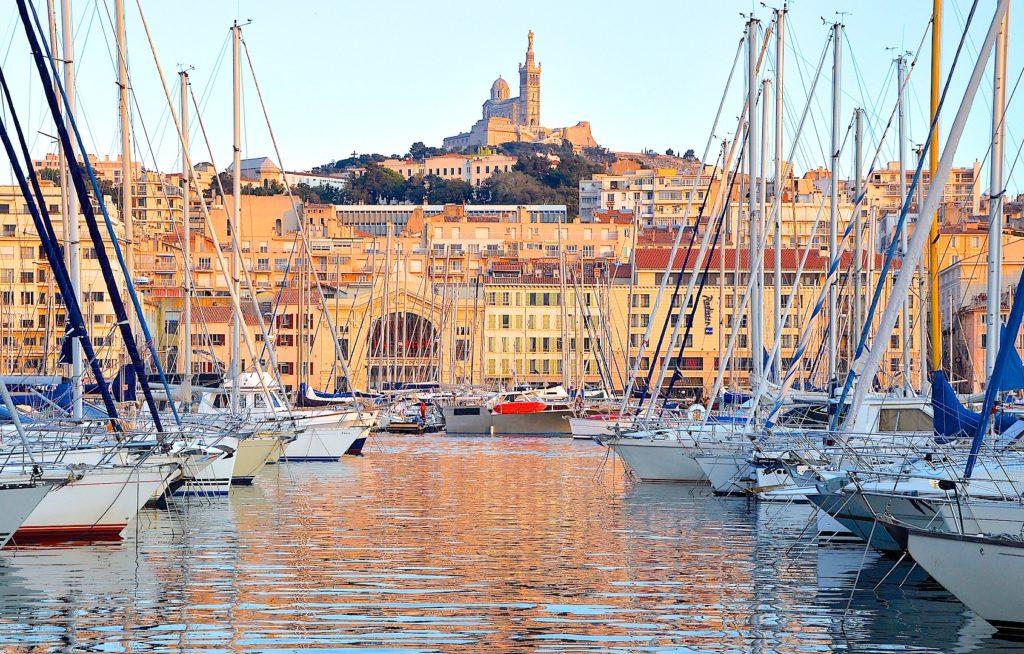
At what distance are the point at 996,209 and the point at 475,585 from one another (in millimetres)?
→ 10147

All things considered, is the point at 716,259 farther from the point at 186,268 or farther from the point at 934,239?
the point at 934,239

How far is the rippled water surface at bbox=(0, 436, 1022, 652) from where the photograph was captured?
15523mm

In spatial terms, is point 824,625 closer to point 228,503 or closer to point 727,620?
point 727,620

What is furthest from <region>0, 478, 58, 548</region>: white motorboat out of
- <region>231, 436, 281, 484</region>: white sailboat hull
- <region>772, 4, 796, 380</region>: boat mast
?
<region>772, 4, 796, 380</region>: boat mast

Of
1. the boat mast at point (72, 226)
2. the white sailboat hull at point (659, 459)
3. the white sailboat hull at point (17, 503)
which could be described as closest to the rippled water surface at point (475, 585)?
the white sailboat hull at point (17, 503)

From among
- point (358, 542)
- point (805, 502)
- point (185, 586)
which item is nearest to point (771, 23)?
point (805, 502)

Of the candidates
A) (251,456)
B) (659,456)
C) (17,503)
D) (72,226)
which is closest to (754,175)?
(659,456)

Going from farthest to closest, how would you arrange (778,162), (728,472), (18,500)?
1. (778,162)
2. (728,472)
3. (18,500)

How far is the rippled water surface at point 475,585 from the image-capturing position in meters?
15.5

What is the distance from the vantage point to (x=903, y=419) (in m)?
29.0

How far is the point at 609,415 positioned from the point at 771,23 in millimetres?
37379

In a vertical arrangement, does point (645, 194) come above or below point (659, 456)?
above

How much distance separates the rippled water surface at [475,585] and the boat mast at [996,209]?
12.7 feet

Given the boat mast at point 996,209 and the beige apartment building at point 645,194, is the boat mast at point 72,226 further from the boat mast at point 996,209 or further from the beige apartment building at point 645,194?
the beige apartment building at point 645,194
